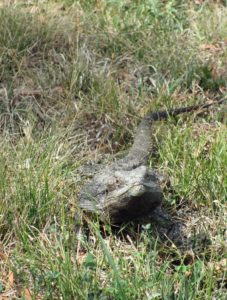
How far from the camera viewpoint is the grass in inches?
128

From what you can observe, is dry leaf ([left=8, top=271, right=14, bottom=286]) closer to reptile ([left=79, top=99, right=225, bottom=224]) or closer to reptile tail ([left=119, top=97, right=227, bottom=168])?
reptile ([left=79, top=99, right=225, bottom=224])

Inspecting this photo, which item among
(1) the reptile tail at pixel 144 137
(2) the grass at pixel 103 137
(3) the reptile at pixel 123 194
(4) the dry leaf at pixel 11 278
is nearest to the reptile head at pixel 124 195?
(3) the reptile at pixel 123 194

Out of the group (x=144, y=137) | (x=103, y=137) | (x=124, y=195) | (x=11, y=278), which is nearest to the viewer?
(x=11, y=278)

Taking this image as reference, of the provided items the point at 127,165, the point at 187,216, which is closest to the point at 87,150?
the point at 127,165

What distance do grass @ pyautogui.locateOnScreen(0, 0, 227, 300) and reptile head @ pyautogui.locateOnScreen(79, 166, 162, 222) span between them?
0.10m

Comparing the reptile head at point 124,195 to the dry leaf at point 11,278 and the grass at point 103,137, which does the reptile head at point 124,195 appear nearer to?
the grass at point 103,137

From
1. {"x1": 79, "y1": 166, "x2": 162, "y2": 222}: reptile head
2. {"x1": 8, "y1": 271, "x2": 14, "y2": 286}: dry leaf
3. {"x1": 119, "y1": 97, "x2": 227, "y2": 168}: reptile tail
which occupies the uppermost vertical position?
{"x1": 79, "y1": 166, "x2": 162, "y2": 222}: reptile head

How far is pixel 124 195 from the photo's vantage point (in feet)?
11.1

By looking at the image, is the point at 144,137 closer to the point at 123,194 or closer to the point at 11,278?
the point at 123,194

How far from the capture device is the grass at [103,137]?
10.6 ft

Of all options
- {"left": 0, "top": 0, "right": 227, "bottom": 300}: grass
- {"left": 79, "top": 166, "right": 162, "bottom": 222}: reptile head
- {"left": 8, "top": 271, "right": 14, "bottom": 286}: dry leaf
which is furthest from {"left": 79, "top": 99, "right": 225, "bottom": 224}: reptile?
{"left": 8, "top": 271, "right": 14, "bottom": 286}: dry leaf

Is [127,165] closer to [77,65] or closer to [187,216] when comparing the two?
[187,216]

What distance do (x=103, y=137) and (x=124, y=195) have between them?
1.39m

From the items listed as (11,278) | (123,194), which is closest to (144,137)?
(123,194)
